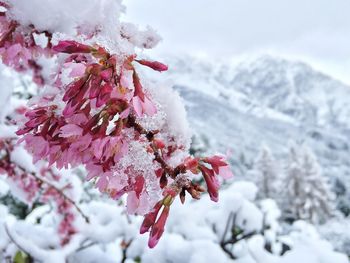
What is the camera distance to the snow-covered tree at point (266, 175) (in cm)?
3894

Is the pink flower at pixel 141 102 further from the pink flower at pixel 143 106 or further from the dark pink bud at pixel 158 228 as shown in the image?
the dark pink bud at pixel 158 228

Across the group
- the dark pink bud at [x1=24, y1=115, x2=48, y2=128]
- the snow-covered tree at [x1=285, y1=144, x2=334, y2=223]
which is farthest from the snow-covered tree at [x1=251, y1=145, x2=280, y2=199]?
the dark pink bud at [x1=24, y1=115, x2=48, y2=128]

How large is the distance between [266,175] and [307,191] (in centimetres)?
653

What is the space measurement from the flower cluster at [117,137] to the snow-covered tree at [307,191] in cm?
3451

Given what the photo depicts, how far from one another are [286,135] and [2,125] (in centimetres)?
19820

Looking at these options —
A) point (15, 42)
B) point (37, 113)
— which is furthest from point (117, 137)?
point (15, 42)

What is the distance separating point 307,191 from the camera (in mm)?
33781

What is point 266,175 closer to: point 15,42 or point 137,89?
point 15,42

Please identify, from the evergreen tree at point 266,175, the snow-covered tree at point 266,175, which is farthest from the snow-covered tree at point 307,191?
the evergreen tree at point 266,175

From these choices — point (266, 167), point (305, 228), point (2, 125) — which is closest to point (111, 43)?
point (2, 125)

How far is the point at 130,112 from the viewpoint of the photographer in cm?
108

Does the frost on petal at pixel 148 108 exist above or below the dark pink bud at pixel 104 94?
below

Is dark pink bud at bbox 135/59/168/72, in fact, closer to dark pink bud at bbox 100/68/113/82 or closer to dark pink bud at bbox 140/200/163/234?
dark pink bud at bbox 100/68/113/82

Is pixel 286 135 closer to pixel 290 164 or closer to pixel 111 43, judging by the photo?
pixel 290 164
